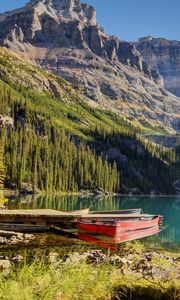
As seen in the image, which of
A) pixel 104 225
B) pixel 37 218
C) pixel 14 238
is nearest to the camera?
pixel 14 238

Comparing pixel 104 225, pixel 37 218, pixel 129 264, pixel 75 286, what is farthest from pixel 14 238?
pixel 75 286

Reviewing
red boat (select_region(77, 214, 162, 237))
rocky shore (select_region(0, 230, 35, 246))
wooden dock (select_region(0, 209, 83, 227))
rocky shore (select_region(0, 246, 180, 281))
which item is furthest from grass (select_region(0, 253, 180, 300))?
wooden dock (select_region(0, 209, 83, 227))

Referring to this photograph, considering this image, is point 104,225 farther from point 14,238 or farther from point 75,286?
point 75,286

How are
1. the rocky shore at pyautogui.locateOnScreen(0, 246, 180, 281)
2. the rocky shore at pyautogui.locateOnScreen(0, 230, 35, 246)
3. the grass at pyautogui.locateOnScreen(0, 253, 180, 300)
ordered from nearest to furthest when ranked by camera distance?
the grass at pyautogui.locateOnScreen(0, 253, 180, 300) → the rocky shore at pyautogui.locateOnScreen(0, 246, 180, 281) → the rocky shore at pyautogui.locateOnScreen(0, 230, 35, 246)

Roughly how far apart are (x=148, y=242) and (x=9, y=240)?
1071 inches

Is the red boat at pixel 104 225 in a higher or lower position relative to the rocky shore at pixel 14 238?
higher

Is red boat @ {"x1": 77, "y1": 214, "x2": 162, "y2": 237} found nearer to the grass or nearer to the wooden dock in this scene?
the wooden dock

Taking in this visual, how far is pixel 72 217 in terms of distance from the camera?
41906mm

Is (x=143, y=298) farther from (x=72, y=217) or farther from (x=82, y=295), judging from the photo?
(x=72, y=217)

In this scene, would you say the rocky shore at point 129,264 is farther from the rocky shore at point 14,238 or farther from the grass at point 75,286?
the grass at point 75,286

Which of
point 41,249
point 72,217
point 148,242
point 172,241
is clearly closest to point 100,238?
point 72,217

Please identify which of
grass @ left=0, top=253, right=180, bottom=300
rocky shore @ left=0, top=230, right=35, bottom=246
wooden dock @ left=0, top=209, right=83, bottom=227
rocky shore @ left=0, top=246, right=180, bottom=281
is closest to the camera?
grass @ left=0, top=253, right=180, bottom=300

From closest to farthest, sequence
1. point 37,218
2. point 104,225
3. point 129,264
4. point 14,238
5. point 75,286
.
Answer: point 75,286 < point 129,264 < point 14,238 < point 104,225 < point 37,218

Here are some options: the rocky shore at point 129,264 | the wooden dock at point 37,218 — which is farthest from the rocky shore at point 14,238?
the wooden dock at point 37,218
